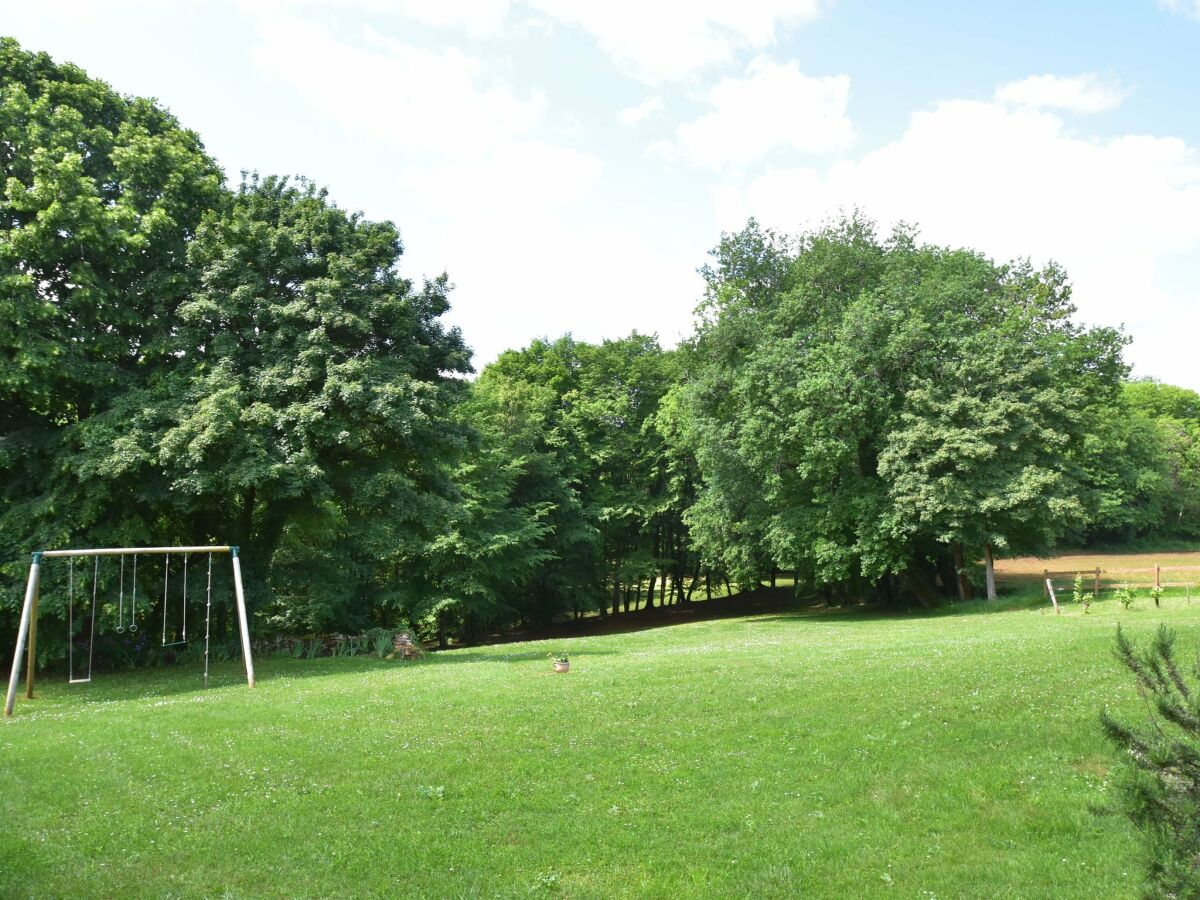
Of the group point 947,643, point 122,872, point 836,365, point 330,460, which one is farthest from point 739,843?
point 836,365

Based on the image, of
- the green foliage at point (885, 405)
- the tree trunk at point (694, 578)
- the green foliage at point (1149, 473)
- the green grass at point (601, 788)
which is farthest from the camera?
the green foliage at point (1149, 473)

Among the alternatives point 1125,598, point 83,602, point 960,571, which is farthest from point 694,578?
point 83,602

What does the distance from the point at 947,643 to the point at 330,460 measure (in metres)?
18.2

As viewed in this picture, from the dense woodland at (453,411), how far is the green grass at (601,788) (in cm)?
826

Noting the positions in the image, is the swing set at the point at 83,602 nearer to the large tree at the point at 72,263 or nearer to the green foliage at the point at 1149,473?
the large tree at the point at 72,263

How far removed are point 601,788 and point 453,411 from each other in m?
26.0

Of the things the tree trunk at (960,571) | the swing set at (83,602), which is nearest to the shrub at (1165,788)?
the swing set at (83,602)

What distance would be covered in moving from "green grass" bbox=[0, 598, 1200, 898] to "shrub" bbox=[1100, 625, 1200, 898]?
2.10 feet

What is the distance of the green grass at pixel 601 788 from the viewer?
7.30m

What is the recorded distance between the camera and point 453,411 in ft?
112

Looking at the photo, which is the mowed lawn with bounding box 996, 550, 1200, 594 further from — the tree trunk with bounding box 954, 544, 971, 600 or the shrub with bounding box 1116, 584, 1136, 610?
the shrub with bounding box 1116, 584, 1136, 610

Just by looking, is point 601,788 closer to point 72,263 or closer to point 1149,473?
point 72,263

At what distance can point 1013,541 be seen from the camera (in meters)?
36.0

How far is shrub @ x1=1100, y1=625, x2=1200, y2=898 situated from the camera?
11.2 feet
